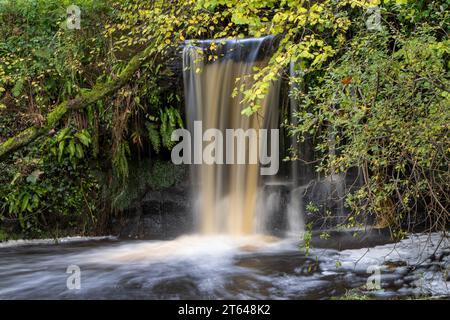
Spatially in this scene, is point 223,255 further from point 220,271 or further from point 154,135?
point 154,135

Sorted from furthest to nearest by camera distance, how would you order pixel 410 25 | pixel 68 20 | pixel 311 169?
1. pixel 68 20
2. pixel 311 169
3. pixel 410 25

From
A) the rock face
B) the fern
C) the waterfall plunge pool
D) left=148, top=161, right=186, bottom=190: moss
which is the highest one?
the fern

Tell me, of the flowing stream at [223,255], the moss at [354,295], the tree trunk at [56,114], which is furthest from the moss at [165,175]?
the moss at [354,295]

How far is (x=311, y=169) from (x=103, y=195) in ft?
13.2

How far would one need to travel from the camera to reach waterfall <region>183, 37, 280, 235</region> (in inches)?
378

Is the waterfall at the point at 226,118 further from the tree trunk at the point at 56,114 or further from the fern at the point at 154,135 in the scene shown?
the tree trunk at the point at 56,114

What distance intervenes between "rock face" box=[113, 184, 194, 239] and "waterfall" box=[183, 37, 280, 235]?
0.89 ft

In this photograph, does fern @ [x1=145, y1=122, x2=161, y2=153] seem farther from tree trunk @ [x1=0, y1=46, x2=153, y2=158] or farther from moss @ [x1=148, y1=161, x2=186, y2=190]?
tree trunk @ [x1=0, y1=46, x2=153, y2=158]

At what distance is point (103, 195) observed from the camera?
10.0 m

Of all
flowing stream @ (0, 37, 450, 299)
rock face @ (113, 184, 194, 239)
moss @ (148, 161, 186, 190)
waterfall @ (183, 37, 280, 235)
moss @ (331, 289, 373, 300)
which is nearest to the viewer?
moss @ (331, 289, 373, 300)

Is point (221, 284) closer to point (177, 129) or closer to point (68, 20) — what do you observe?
point (177, 129)

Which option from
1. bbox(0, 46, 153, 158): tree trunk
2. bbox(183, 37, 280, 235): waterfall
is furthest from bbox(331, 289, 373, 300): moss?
bbox(0, 46, 153, 158): tree trunk
